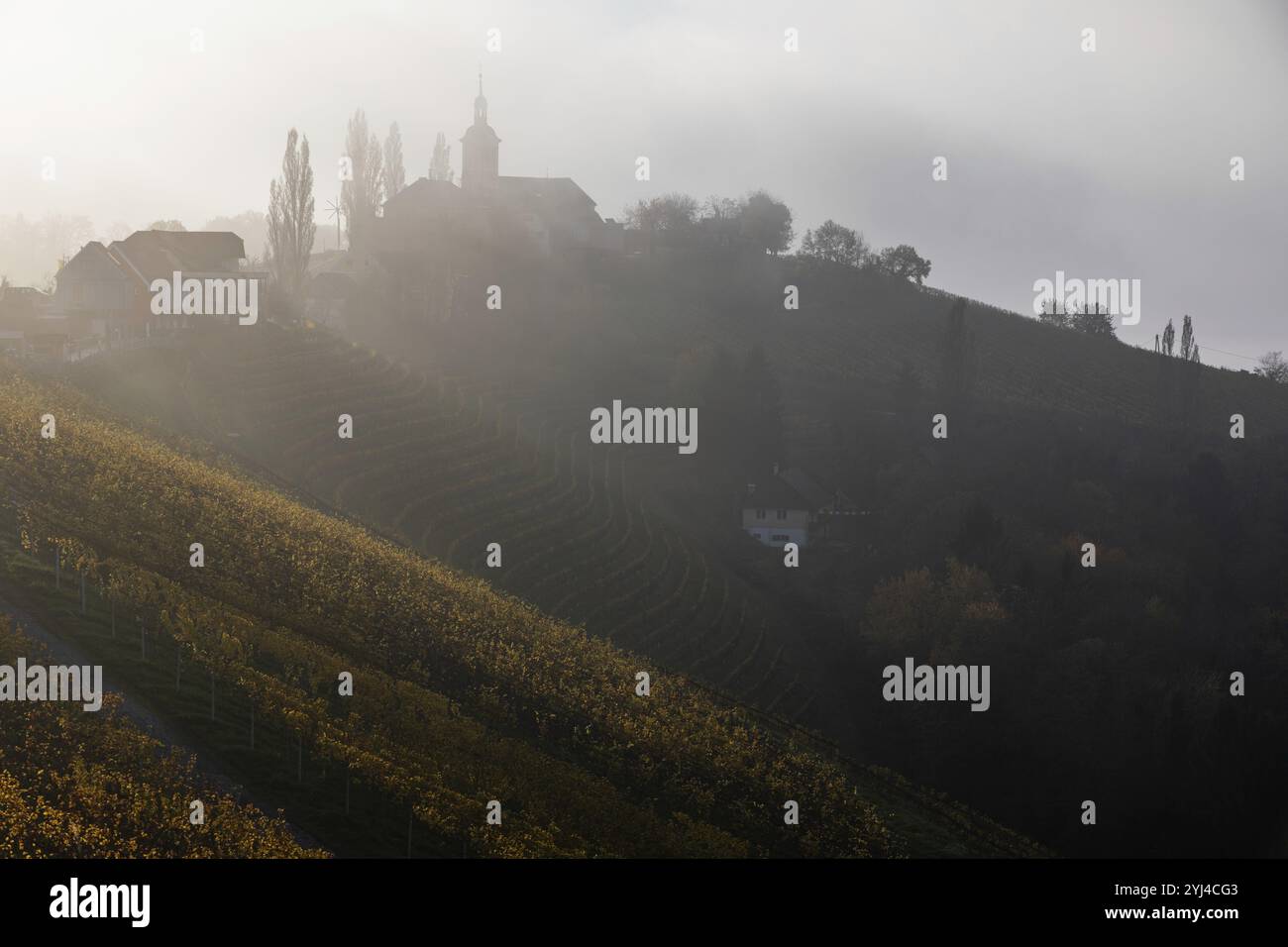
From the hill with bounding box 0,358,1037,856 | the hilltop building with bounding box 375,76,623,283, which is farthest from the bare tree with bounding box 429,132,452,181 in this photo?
the hill with bounding box 0,358,1037,856

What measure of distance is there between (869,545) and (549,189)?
194ft

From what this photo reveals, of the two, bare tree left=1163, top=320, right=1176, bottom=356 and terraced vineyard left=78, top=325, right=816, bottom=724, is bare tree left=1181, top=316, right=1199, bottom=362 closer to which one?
bare tree left=1163, top=320, right=1176, bottom=356

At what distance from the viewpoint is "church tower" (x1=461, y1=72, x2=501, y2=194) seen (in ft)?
355

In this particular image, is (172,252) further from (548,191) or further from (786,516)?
(548,191)

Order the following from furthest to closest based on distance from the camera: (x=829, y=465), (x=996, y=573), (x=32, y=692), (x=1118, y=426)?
(x=1118, y=426), (x=829, y=465), (x=996, y=573), (x=32, y=692)

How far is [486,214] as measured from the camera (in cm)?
9656

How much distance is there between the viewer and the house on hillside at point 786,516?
68.1 metres

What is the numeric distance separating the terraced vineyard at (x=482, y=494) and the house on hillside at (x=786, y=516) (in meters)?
8.63

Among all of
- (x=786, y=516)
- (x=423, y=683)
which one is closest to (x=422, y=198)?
(x=786, y=516)

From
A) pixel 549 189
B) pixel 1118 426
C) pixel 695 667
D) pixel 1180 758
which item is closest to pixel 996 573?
pixel 1180 758

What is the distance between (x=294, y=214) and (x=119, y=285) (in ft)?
55.0

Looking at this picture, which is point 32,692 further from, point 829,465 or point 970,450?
point 970,450

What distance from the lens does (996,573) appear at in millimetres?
57594

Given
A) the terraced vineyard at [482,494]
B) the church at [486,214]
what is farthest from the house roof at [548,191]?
the terraced vineyard at [482,494]
